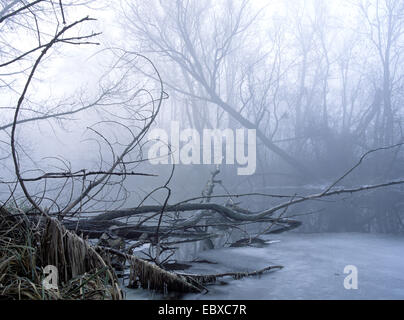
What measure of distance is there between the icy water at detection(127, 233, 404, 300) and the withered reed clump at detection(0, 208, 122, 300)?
244 mm

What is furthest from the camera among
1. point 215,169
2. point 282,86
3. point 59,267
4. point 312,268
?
point 282,86

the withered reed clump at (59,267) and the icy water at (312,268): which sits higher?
the withered reed clump at (59,267)

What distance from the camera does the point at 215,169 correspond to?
4605 mm

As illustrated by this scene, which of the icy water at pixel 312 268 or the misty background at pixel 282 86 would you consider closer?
the icy water at pixel 312 268

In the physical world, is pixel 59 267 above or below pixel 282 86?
below

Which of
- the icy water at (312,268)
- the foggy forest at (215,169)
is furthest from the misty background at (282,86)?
the icy water at (312,268)

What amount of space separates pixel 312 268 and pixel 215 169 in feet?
8.88

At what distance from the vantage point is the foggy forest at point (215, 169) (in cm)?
153

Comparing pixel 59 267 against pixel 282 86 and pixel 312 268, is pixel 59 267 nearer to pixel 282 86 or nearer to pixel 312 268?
pixel 312 268

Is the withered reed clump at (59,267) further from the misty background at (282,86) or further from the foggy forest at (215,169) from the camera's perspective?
the misty background at (282,86)

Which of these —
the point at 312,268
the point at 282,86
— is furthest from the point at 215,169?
the point at 282,86

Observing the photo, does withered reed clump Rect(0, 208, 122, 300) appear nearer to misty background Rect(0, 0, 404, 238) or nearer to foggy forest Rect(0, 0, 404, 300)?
foggy forest Rect(0, 0, 404, 300)

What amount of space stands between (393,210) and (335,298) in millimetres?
5122
